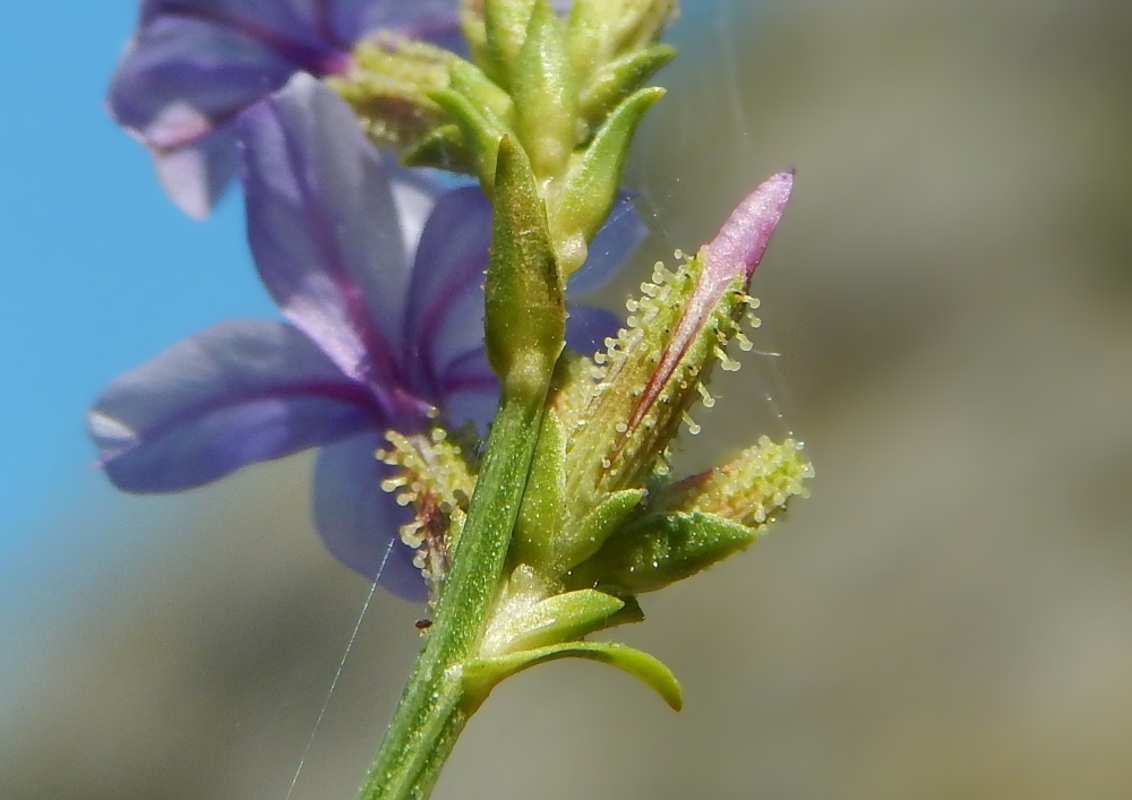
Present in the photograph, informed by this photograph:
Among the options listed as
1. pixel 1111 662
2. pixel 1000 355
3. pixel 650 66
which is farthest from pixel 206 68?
pixel 1000 355

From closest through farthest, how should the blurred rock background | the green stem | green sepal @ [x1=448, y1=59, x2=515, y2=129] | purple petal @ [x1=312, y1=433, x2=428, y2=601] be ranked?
the green stem < green sepal @ [x1=448, y1=59, x2=515, y2=129] < purple petal @ [x1=312, y1=433, x2=428, y2=601] < the blurred rock background

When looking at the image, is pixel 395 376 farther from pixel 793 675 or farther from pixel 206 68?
pixel 793 675

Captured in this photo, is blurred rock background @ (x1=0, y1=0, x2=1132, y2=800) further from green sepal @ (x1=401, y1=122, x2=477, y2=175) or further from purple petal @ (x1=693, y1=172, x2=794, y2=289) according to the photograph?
purple petal @ (x1=693, y1=172, x2=794, y2=289)

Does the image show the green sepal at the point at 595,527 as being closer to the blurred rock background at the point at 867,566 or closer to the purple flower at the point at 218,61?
the purple flower at the point at 218,61

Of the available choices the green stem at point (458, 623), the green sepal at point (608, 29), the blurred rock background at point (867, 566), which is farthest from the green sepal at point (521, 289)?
the blurred rock background at point (867, 566)

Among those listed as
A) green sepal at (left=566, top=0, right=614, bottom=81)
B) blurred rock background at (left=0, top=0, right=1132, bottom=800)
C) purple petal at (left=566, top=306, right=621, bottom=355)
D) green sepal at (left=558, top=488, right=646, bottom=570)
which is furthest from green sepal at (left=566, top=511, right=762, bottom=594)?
blurred rock background at (left=0, top=0, right=1132, bottom=800)

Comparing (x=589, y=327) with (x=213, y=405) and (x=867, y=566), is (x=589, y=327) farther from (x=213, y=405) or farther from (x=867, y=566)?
(x=867, y=566)

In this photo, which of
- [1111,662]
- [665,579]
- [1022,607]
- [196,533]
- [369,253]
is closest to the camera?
[665,579]
